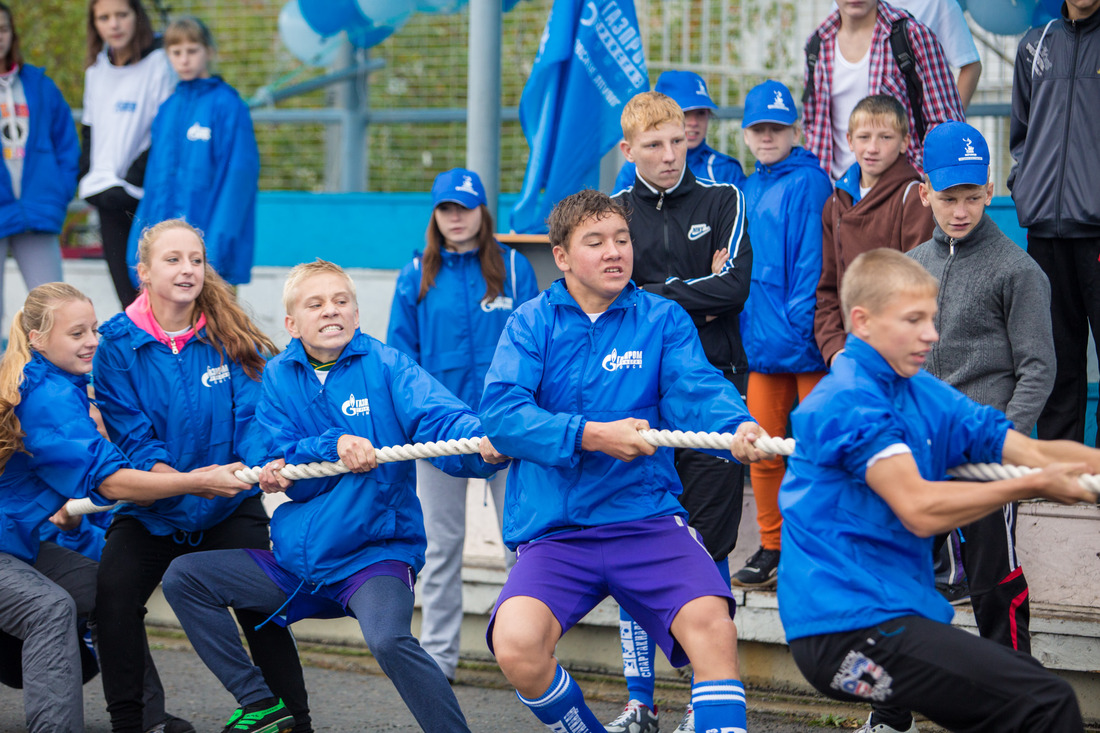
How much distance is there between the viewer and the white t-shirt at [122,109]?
642 cm

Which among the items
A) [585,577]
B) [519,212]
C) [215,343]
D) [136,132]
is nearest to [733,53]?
[519,212]

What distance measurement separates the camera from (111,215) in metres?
6.51

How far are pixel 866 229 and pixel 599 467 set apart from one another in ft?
5.78

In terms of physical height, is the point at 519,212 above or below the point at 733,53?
below

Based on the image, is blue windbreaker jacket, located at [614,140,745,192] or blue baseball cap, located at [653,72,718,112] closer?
blue windbreaker jacket, located at [614,140,745,192]

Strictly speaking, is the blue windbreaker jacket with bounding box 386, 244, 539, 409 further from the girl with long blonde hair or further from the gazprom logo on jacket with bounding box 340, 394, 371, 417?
the girl with long blonde hair

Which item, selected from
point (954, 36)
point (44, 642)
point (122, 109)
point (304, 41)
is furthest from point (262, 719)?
point (304, 41)

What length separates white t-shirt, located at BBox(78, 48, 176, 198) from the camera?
6.42 meters

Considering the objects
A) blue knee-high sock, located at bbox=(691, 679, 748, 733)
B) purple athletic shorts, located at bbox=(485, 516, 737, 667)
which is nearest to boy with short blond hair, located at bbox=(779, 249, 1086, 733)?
blue knee-high sock, located at bbox=(691, 679, 748, 733)

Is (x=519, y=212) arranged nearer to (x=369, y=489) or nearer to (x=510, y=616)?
(x=369, y=489)

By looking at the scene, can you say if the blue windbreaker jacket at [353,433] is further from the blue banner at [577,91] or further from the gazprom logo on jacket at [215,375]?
the blue banner at [577,91]

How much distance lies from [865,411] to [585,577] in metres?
1.06

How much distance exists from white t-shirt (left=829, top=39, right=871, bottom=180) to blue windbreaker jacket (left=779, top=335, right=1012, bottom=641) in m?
2.31

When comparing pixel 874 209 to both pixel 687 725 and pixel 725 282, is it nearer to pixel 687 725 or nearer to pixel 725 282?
pixel 725 282
